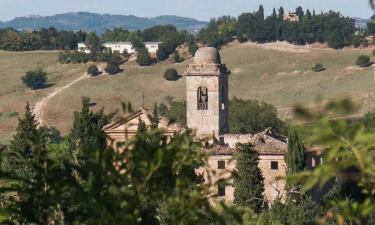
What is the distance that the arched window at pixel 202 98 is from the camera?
52562 millimetres

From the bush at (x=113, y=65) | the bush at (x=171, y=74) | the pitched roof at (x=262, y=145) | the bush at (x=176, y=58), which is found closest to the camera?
the pitched roof at (x=262, y=145)

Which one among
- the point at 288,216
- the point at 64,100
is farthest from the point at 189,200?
the point at 64,100

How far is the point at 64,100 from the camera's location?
119m

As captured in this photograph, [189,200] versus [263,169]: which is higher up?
[189,200]

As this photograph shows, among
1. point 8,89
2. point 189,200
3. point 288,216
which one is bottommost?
point 8,89

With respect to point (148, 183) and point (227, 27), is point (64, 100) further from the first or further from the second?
point (148, 183)

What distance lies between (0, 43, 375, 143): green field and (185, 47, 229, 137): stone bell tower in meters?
48.0

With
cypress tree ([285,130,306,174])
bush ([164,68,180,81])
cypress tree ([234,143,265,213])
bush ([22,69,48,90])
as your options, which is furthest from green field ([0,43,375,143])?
cypress tree ([234,143,265,213])

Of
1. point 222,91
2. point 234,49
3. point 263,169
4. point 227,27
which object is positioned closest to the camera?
point 263,169

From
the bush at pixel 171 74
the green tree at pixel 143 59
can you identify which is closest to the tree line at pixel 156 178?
the bush at pixel 171 74

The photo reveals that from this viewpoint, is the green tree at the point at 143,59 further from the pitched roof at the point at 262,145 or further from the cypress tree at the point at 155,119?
the pitched roof at the point at 262,145

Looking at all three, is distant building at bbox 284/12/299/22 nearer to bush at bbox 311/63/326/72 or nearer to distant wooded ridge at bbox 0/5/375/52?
distant wooded ridge at bbox 0/5/375/52

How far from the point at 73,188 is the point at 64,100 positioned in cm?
11277

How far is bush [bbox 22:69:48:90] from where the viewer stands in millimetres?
128000
